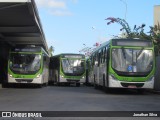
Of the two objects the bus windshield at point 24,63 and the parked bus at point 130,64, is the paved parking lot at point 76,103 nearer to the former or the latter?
the parked bus at point 130,64

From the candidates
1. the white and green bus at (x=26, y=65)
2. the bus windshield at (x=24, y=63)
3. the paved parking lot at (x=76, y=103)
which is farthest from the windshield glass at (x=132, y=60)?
the bus windshield at (x=24, y=63)

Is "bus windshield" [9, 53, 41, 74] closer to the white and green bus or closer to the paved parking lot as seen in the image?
the white and green bus

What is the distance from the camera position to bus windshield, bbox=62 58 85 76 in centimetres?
3794

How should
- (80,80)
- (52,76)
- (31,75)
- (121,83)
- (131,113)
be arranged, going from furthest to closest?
(52,76) < (80,80) < (31,75) < (121,83) < (131,113)

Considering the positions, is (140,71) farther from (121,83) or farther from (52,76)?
(52,76)

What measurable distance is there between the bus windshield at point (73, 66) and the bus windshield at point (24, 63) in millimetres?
6441

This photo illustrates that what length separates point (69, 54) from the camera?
38.5m

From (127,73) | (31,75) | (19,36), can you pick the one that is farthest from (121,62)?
(19,36)

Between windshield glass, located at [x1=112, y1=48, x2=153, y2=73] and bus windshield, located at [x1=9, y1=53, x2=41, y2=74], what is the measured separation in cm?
949

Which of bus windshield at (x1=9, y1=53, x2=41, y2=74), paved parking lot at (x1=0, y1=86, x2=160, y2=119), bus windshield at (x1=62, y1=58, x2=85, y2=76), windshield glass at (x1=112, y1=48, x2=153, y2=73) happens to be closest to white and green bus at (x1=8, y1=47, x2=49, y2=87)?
bus windshield at (x1=9, y1=53, x2=41, y2=74)

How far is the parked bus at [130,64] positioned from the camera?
76.2ft

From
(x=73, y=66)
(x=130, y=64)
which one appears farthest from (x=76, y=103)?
(x=73, y=66)

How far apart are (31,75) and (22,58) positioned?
1.43m

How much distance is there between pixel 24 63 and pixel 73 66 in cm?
769
